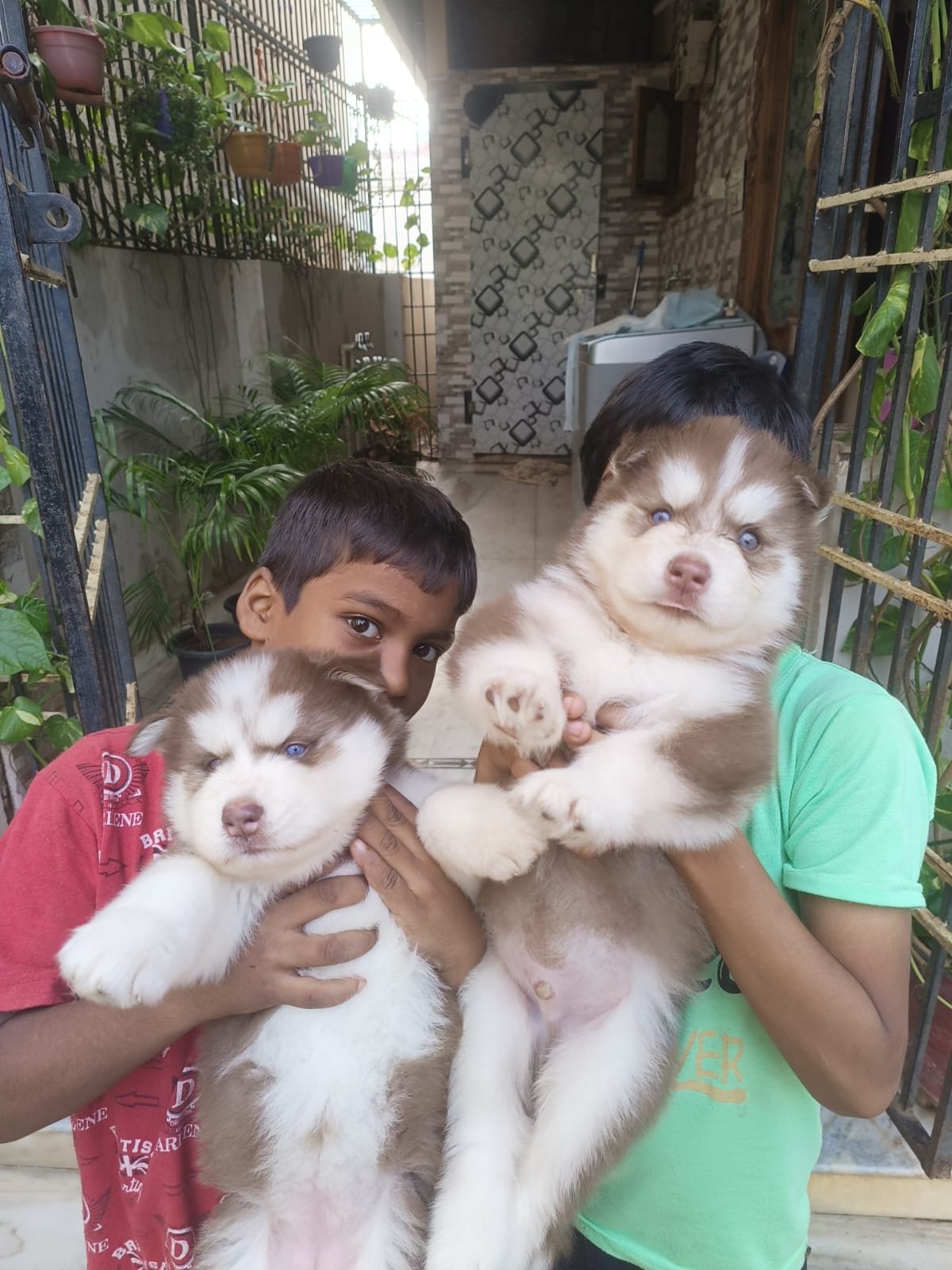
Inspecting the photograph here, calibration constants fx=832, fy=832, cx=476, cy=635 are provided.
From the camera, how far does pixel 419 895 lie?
1482 mm

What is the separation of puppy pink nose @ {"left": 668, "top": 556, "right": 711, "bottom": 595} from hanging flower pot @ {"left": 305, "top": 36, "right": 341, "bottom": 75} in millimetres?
10869

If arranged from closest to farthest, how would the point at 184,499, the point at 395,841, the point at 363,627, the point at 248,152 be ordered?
the point at 395,841
the point at 363,627
the point at 184,499
the point at 248,152

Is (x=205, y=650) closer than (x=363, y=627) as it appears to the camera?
No

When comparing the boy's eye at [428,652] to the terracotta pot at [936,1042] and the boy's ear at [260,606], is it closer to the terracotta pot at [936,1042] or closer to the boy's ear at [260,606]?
the boy's ear at [260,606]

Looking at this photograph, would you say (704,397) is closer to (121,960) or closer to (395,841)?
(395,841)

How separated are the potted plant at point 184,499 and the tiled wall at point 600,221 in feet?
23.5

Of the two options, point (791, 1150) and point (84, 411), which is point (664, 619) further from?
point (84, 411)

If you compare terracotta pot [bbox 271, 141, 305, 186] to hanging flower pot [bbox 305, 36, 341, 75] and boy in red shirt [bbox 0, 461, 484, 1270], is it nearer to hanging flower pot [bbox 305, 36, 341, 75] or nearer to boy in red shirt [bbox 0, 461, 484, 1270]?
hanging flower pot [bbox 305, 36, 341, 75]

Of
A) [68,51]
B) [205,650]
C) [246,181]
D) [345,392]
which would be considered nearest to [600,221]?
[246,181]

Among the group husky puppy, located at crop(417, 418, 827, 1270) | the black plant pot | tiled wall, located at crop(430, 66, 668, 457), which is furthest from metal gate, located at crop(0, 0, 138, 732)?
tiled wall, located at crop(430, 66, 668, 457)

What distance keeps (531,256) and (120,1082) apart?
1173 centimetres

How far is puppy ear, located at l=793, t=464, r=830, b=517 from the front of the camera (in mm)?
1481

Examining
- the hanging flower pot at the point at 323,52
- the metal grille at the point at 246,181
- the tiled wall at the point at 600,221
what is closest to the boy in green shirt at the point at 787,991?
the metal grille at the point at 246,181

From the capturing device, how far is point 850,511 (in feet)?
7.64
